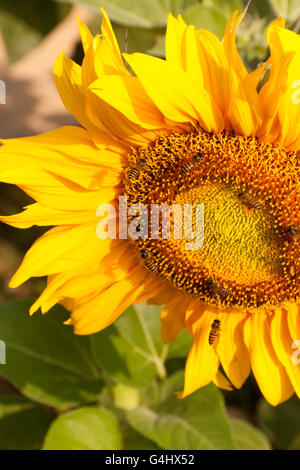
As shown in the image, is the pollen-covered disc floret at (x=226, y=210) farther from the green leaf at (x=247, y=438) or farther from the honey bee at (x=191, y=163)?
the green leaf at (x=247, y=438)

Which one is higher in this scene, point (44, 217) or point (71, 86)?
point (71, 86)

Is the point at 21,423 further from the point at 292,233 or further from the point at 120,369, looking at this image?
the point at 292,233

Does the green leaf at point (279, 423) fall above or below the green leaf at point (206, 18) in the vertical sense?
below

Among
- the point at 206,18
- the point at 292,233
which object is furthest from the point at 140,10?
the point at 292,233

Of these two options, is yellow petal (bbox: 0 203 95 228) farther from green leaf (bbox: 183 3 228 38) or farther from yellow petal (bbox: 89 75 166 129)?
green leaf (bbox: 183 3 228 38)

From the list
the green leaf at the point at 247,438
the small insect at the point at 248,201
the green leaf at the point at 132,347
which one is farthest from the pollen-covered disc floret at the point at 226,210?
the green leaf at the point at 247,438

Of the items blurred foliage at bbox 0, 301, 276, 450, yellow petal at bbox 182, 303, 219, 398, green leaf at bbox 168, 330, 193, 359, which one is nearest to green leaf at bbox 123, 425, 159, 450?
blurred foliage at bbox 0, 301, 276, 450
